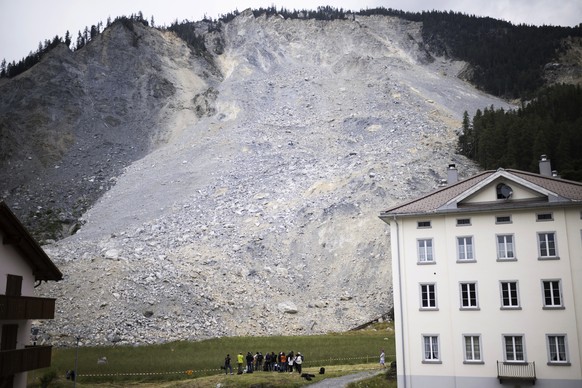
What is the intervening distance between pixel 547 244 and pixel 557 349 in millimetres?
5538

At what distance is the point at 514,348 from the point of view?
30469mm

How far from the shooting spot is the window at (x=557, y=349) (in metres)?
29.5

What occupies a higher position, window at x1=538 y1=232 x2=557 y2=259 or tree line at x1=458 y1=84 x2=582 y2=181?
tree line at x1=458 y1=84 x2=582 y2=181

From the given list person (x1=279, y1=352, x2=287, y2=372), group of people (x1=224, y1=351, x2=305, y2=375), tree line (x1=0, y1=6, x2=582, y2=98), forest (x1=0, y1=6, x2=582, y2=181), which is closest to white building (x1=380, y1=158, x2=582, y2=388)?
group of people (x1=224, y1=351, x2=305, y2=375)

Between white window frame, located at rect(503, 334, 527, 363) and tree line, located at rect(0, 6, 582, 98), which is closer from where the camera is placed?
white window frame, located at rect(503, 334, 527, 363)

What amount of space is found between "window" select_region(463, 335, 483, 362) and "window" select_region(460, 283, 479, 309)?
1.66 m

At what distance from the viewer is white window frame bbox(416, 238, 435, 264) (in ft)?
110

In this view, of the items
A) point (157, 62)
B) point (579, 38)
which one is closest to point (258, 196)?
point (157, 62)

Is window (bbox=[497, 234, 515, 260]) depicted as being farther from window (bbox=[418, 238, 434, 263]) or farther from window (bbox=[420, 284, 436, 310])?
window (bbox=[420, 284, 436, 310])

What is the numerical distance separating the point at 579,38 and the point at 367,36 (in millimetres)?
54867

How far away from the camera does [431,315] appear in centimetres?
3241

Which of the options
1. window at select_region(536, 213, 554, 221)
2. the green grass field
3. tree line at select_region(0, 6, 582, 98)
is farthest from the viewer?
tree line at select_region(0, 6, 582, 98)

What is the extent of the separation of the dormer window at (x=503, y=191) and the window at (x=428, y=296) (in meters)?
6.44

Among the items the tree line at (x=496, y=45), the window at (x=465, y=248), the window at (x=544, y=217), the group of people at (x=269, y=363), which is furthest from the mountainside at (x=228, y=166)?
the window at (x=544, y=217)
